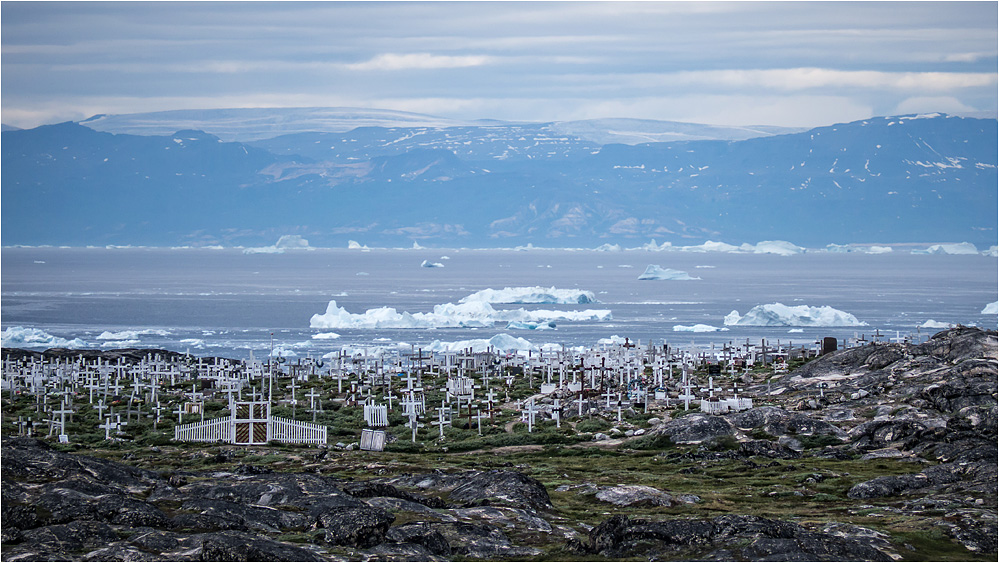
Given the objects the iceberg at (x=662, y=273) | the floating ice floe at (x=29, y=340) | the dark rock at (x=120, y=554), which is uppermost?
the iceberg at (x=662, y=273)

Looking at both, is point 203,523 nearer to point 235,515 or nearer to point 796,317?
point 235,515

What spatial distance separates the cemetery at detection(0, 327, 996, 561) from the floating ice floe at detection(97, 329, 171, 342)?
30.1 m

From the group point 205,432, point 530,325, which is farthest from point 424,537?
point 530,325

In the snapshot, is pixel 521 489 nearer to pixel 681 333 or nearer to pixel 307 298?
pixel 681 333

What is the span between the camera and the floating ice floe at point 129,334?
7669cm

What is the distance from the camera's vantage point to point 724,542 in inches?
559

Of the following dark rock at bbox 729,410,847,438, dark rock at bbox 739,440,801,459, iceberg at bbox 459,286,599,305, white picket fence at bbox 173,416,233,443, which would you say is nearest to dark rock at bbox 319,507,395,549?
dark rock at bbox 739,440,801,459

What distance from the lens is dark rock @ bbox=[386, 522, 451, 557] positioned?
13992mm

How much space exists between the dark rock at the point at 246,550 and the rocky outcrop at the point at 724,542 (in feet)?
13.0

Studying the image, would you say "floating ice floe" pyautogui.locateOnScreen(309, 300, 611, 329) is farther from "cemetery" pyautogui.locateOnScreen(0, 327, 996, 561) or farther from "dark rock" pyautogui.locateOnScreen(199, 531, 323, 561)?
"dark rock" pyautogui.locateOnScreen(199, 531, 323, 561)

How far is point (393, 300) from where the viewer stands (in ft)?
407

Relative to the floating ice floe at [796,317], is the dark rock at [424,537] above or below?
below

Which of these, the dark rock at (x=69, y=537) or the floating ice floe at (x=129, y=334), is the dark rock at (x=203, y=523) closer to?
the dark rock at (x=69, y=537)

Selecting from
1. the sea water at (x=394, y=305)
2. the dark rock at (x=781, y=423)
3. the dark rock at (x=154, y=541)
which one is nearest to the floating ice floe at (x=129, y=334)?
the sea water at (x=394, y=305)
